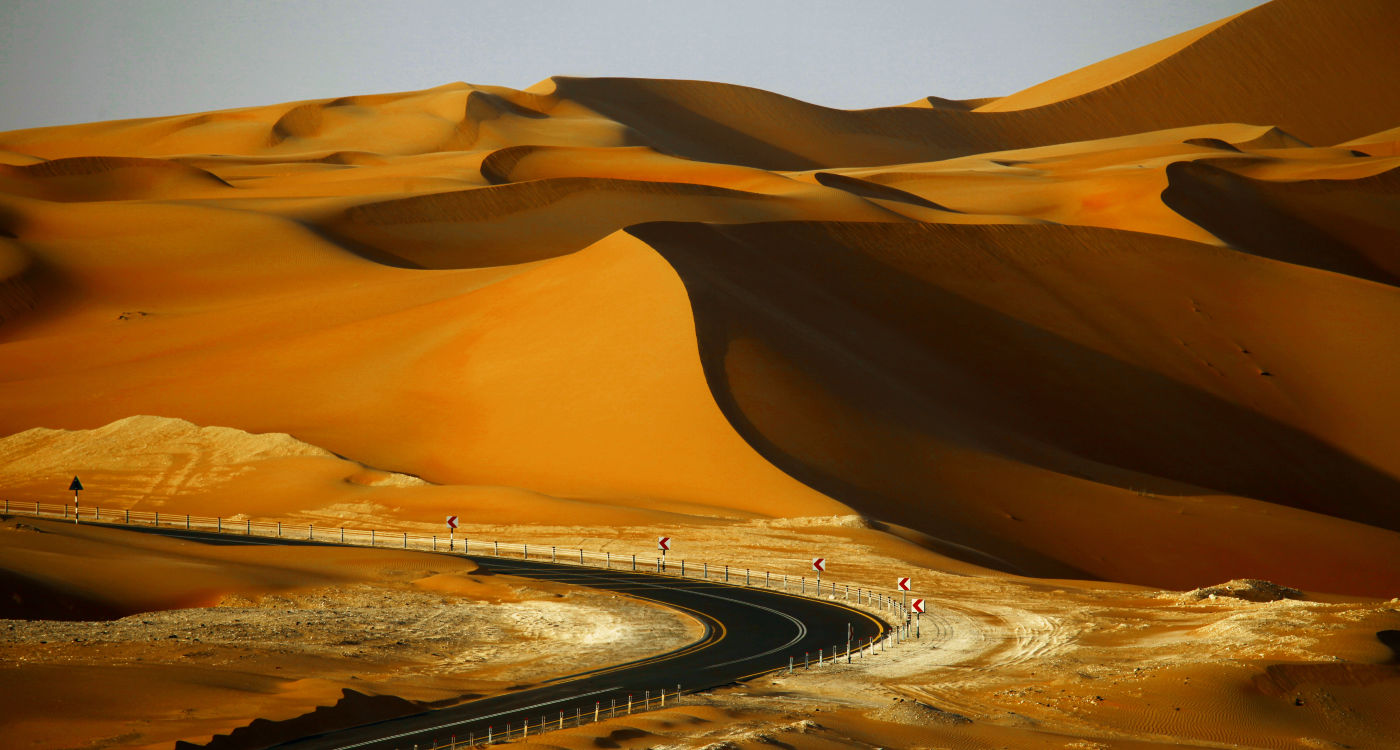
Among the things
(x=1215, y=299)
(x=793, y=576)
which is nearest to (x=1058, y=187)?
(x=1215, y=299)

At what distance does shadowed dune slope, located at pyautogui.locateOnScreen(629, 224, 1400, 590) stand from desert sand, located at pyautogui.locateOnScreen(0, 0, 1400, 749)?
219 mm

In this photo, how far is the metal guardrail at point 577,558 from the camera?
2541 centimetres

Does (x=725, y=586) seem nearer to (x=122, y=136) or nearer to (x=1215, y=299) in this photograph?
(x=1215, y=299)

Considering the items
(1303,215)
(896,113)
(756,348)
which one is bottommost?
(756,348)

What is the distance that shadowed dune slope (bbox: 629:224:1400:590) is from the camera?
157 ft

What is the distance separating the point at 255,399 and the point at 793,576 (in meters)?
30.6

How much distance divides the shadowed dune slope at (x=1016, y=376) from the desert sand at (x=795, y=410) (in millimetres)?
219

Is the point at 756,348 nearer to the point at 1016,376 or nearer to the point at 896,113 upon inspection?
the point at 1016,376

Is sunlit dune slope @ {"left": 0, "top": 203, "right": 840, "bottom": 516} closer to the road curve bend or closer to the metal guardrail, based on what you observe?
the metal guardrail

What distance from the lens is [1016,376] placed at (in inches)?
2461

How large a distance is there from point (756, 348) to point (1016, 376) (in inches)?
561

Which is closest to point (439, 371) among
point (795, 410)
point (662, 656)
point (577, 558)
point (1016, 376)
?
point (795, 410)

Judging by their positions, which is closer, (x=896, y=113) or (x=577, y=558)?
(x=577, y=558)

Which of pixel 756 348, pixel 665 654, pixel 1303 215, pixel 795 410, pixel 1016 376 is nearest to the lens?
pixel 665 654
